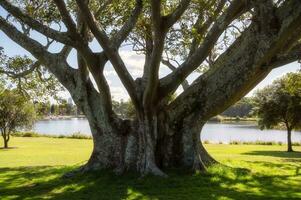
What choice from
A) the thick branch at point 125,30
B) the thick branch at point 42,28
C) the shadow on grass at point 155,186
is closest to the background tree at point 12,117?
the shadow on grass at point 155,186

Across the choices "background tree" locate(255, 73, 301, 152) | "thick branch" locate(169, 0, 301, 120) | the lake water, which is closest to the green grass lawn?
"thick branch" locate(169, 0, 301, 120)

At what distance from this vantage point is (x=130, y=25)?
14.8 meters

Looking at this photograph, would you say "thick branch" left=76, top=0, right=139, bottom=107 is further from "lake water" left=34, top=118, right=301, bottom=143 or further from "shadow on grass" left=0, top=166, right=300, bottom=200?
"lake water" left=34, top=118, right=301, bottom=143

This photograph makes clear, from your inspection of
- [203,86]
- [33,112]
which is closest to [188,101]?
[203,86]

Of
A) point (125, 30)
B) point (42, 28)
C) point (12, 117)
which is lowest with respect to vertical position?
point (12, 117)

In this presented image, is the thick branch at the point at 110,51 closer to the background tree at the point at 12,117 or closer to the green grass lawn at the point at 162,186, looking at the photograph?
the green grass lawn at the point at 162,186

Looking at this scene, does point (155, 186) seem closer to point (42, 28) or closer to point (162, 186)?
point (162, 186)

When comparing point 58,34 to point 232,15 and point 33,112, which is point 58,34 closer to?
point 232,15

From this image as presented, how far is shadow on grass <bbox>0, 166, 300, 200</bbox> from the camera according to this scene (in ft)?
38.2

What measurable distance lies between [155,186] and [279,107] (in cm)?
3050

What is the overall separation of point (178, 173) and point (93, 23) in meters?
5.27

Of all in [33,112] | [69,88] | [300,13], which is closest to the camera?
[300,13]

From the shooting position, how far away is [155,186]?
12.6 meters

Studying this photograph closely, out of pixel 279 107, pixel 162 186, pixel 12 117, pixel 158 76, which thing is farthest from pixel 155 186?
pixel 12 117
